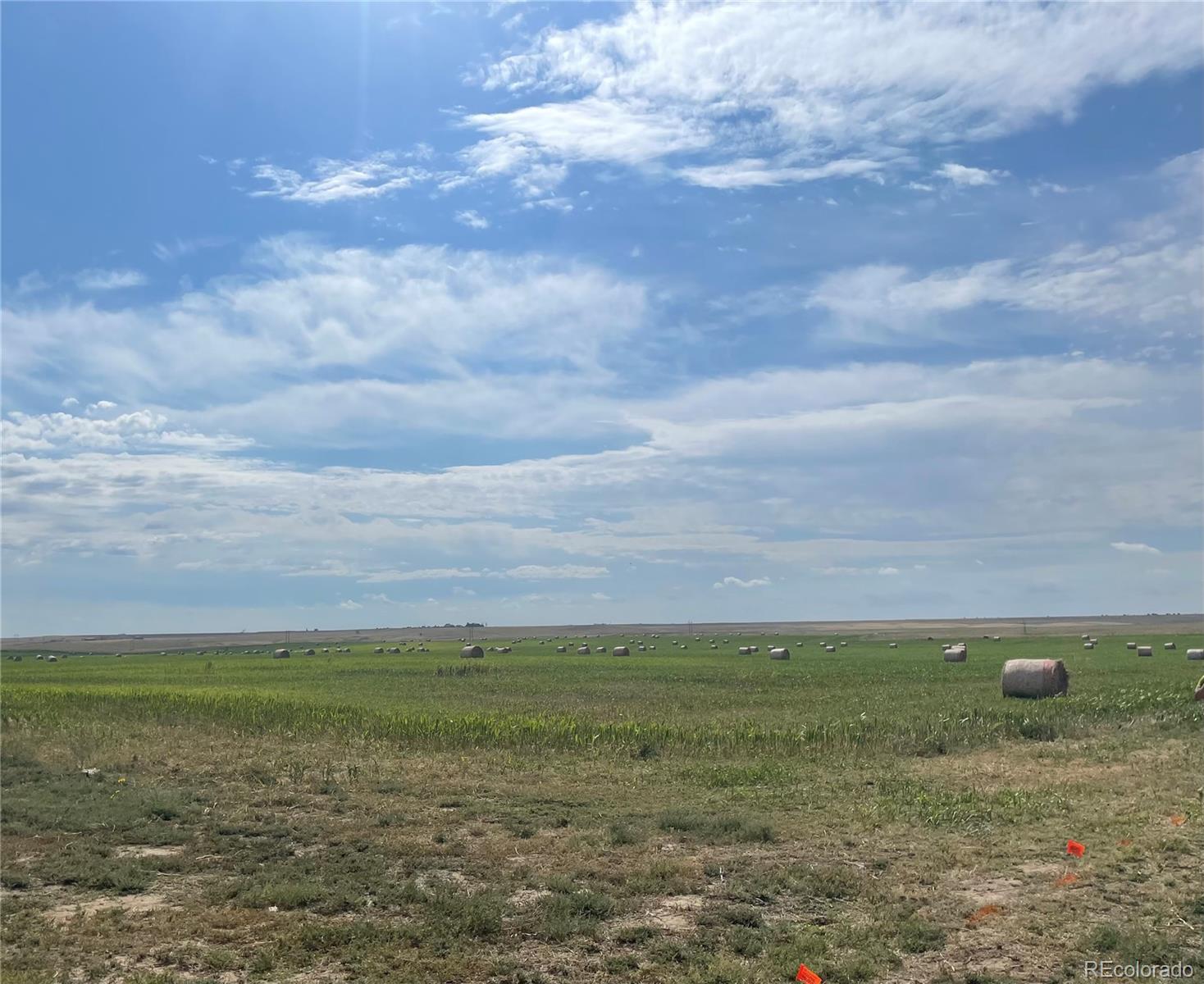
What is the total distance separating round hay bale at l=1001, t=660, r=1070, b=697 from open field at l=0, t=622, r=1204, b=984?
3788mm

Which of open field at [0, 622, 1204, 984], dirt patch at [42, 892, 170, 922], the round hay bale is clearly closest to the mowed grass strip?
open field at [0, 622, 1204, 984]

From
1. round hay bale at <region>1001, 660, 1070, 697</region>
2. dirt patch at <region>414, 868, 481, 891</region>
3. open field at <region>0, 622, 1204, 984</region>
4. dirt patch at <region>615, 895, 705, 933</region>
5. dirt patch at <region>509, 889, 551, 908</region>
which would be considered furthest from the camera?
round hay bale at <region>1001, 660, 1070, 697</region>

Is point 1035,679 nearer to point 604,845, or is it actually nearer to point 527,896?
point 604,845

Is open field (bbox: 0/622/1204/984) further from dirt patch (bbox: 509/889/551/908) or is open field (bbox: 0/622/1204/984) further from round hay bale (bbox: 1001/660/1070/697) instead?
round hay bale (bbox: 1001/660/1070/697)

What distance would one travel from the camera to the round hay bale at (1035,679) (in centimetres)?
3262

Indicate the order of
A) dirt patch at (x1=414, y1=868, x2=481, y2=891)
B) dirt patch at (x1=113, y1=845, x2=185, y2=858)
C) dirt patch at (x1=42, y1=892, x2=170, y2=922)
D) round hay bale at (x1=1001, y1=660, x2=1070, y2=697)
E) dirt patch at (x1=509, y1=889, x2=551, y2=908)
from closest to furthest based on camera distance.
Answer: dirt patch at (x1=42, y1=892, x2=170, y2=922) < dirt patch at (x1=509, y1=889, x2=551, y2=908) < dirt patch at (x1=414, y1=868, x2=481, y2=891) < dirt patch at (x1=113, y1=845, x2=185, y2=858) < round hay bale at (x1=1001, y1=660, x2=1070, y2=697)

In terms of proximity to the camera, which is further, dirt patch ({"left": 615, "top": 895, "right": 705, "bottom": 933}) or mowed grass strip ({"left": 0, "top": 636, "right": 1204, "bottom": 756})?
mowed grass strip ({"left": 0, "top": 636, "right": 1204, "bottom": 756})

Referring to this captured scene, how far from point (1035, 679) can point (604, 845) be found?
975 inches

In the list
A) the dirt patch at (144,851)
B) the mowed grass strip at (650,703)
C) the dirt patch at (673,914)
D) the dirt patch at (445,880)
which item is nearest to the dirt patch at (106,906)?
the dirt patch at (144,851)

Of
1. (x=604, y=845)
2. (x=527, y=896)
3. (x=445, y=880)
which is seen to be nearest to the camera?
(x=527, y=896)

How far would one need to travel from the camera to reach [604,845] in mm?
13227

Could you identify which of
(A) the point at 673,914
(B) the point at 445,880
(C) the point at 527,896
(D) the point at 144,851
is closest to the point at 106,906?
(D) the point at 144,851

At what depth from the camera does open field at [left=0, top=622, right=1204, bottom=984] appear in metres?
9.15

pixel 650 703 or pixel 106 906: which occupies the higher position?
pixel 106 906
